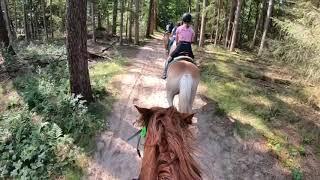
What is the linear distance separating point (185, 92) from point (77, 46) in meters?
3.17

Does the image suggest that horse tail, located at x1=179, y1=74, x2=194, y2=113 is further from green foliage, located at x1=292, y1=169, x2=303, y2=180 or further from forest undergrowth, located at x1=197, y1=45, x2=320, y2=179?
green foliage, located at x1=292, y1=169, x2=303, y2=180

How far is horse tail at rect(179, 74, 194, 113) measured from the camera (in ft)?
23.4

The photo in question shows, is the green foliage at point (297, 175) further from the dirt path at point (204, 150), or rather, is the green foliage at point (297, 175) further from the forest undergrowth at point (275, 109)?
the dirt path at point (204, 150)

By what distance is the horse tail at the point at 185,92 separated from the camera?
712 centimetres

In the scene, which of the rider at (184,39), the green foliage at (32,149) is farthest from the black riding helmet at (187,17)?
the green foliage at (32,149)

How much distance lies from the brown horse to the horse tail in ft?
14.5

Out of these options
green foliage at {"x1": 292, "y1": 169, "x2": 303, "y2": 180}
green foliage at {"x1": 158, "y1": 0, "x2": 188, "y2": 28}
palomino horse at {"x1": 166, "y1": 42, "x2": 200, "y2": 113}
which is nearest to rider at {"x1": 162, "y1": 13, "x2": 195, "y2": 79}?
palomino horse at {"x1": 166, "y1": 42, "x2": 200, "y2": 113}

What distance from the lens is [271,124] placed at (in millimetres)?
9070

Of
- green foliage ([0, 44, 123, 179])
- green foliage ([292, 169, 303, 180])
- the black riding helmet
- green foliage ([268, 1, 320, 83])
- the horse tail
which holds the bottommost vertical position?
green foliage ([292, 169, 303, 180])

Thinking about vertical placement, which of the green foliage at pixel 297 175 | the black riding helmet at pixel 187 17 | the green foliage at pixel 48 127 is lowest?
the green foliage at pixel 297 175

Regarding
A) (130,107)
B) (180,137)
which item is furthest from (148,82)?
(180,137)

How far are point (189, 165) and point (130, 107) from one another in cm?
739

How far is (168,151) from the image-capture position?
241cm

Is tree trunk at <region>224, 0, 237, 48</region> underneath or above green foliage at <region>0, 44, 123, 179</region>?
above
